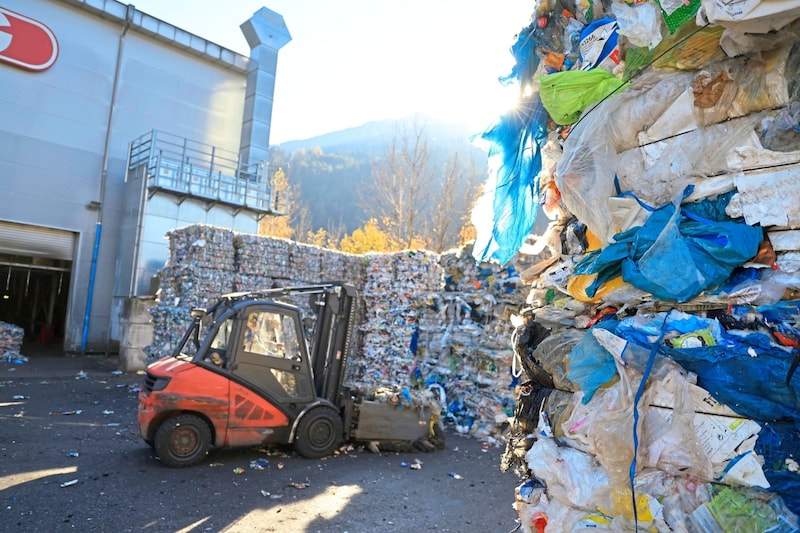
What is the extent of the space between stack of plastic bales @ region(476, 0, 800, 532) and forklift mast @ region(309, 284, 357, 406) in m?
4.60

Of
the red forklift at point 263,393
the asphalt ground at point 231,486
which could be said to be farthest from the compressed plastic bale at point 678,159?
the red forklift at point 263,393

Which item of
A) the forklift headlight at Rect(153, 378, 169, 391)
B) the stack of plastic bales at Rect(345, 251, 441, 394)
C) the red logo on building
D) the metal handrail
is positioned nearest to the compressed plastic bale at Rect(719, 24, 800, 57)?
the forklift headlight at Rect(153, 378, 169, 391)

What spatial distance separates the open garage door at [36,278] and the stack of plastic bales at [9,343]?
7.39 feet

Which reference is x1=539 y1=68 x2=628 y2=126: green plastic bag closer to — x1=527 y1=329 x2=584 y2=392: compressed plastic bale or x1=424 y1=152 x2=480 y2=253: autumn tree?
x1=527 y1=329 x2=584 y2=392: compressed plastic bale

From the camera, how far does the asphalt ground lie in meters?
4.37

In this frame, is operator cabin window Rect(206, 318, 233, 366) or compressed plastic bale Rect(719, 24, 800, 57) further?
operator cabin window Rect(206, 318, 233, 366)

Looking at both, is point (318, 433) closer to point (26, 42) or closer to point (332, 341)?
point (332, 341)

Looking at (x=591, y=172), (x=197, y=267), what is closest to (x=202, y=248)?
(x=197, y=267)

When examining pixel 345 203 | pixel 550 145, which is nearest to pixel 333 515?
pixel 550 145

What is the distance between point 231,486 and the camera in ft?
17.2

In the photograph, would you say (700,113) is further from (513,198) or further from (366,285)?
(366,285)

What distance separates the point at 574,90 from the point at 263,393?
16.0 ft

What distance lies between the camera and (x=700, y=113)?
215 cm

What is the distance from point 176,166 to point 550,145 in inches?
547
